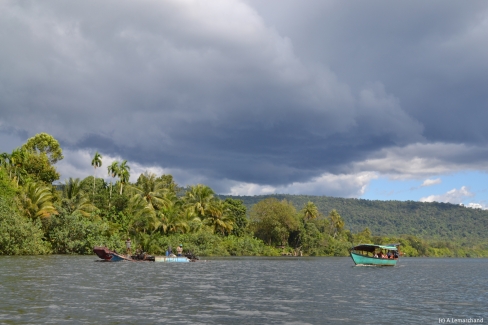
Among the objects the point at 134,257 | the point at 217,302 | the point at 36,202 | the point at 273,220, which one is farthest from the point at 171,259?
the point at 273,220

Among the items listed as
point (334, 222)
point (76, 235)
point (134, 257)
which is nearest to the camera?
point (134, 257)

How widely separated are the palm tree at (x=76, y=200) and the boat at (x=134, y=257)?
18497 millimetres

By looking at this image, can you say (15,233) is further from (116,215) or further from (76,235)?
(116,215)

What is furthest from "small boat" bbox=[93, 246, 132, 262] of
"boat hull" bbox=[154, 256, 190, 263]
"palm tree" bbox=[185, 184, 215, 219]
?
"palm tree" bbox=[185, 184, 215, 219]

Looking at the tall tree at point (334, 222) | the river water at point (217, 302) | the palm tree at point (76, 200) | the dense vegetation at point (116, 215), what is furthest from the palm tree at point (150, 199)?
the tall tree at point (334, 222)

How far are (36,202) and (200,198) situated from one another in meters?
36.7

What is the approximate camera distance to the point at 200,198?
10194 centimetres

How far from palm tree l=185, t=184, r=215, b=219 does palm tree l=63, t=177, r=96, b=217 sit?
23.8 metres

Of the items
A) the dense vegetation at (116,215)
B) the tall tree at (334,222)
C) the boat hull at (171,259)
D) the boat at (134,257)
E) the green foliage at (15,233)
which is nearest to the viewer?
the boat at (134,257)

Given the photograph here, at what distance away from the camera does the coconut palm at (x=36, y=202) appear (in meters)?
71.2

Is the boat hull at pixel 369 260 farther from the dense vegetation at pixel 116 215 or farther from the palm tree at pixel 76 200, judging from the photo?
the palm tree at pixel 76 200

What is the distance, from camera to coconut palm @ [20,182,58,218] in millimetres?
71250

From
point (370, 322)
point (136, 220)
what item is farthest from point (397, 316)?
point (136, 220)

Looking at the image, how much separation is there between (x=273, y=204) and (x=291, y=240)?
1376 centimetres
